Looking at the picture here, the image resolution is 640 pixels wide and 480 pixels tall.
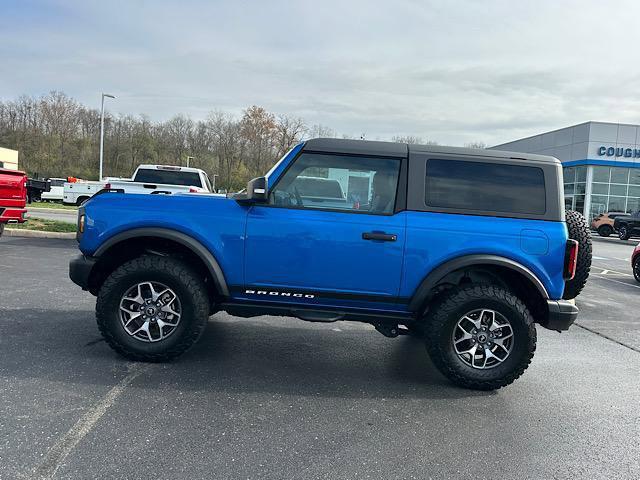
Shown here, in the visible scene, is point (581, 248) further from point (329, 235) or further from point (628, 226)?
point (628, 226)

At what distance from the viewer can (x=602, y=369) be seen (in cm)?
496

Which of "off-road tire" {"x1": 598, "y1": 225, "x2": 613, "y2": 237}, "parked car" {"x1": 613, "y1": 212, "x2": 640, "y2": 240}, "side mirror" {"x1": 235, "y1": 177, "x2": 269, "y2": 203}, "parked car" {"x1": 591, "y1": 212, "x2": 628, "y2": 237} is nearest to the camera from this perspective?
"side mirror" {"x1": 235, "y1": 177, "x2": 269, "y2": 203}

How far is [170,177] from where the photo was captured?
1295 centimetres

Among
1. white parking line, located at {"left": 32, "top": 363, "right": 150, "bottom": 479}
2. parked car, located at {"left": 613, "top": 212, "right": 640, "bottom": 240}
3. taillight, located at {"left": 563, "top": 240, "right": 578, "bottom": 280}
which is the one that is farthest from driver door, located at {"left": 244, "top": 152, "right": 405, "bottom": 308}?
parked car, located at {"left": 613, "top": 212, "right": 640, "bottom": 240}

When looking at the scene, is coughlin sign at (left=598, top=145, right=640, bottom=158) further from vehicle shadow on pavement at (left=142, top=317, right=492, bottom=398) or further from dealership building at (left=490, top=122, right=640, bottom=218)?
vehicle shadow on pavement at (left=142, top=317, right=492, bottom=398)

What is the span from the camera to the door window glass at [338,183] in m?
4.22

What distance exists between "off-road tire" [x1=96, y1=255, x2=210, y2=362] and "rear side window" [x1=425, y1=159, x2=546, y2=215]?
2.16 meters

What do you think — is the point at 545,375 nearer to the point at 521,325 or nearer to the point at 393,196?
the point at 521,325

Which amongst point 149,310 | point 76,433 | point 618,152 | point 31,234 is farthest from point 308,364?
point 618,152

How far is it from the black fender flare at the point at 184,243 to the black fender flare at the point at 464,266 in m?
1.65

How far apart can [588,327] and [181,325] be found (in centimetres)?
555

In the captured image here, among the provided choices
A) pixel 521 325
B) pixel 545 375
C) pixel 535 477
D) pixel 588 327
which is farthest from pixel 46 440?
pixel 588 327

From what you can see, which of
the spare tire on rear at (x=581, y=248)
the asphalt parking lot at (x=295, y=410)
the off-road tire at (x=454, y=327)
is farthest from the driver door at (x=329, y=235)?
the spare tire on rear at (x=581, y=248)

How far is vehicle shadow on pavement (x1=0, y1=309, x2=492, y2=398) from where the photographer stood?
3.99 metres
